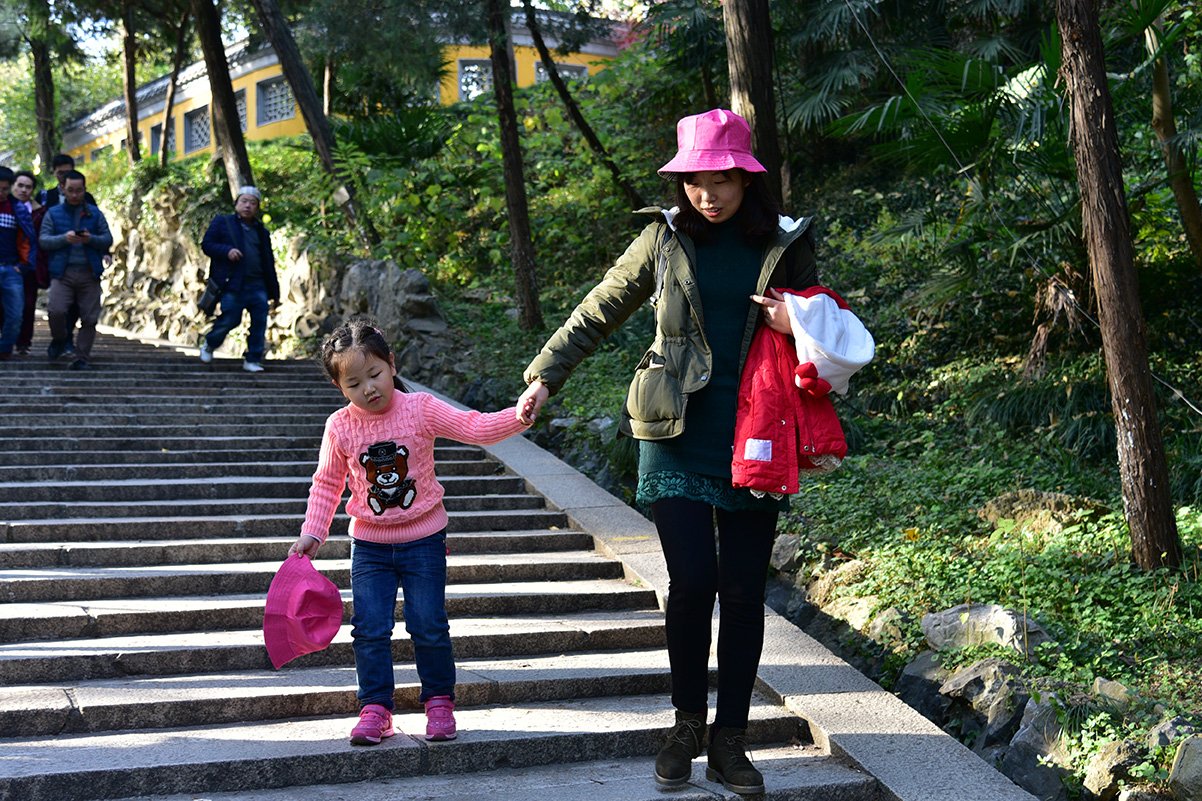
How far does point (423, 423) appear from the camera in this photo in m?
3.43

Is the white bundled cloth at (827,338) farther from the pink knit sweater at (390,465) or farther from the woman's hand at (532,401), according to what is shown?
the pink knit sweater at (390,465)

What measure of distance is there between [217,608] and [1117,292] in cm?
410

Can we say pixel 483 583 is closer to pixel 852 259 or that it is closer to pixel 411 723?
pixel 411 723

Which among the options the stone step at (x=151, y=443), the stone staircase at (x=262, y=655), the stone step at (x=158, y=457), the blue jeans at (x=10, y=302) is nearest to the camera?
the stone staircase at (x=262, y=655)

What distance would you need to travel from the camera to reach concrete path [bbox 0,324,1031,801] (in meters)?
3.28

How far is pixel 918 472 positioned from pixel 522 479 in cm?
259

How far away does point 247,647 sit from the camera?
4125mm

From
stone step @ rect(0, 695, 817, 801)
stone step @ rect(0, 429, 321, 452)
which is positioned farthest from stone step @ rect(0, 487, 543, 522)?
stone step @ rect(0, 695, 817, 801)

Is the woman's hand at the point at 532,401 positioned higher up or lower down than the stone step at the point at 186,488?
higher up

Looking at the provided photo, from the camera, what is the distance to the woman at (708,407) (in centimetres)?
302

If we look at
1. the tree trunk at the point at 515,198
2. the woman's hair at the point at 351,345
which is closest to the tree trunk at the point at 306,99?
the tree trunk at the point at 515,198

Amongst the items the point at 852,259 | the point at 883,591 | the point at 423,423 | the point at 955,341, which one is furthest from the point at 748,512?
the point at 852,259

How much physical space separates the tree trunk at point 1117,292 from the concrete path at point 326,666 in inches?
58.5

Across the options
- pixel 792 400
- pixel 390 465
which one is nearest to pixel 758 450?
pixel 792 400
